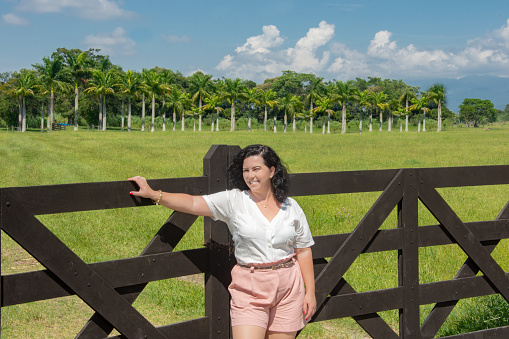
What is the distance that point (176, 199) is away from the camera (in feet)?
12.0

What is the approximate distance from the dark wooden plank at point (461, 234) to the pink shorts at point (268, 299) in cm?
169

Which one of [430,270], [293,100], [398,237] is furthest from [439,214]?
[293,100]

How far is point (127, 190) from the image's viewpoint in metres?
3.69

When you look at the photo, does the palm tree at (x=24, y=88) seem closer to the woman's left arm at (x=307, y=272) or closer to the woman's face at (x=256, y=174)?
the woman's face at (x=256, y=174)

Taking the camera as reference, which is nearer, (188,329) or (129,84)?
(188,329)

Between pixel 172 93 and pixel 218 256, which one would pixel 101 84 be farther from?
pixel 218 256

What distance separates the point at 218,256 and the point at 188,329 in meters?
0.55

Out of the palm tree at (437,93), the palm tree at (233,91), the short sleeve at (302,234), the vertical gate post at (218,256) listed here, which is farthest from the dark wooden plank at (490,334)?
the palm tree at (437,93)

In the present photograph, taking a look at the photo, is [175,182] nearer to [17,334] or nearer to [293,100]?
[17,334]

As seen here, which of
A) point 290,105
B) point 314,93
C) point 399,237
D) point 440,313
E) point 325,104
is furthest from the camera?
point 314,93

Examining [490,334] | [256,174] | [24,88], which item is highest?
[24,88]

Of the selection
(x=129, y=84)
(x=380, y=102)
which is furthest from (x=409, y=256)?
(x=380, y=102)

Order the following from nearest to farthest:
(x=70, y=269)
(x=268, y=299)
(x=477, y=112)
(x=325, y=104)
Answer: (x=70, y=269)
(x=268, y=299)
(x=325, y=104)
(x=477, y=112)

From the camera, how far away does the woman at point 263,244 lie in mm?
3594
